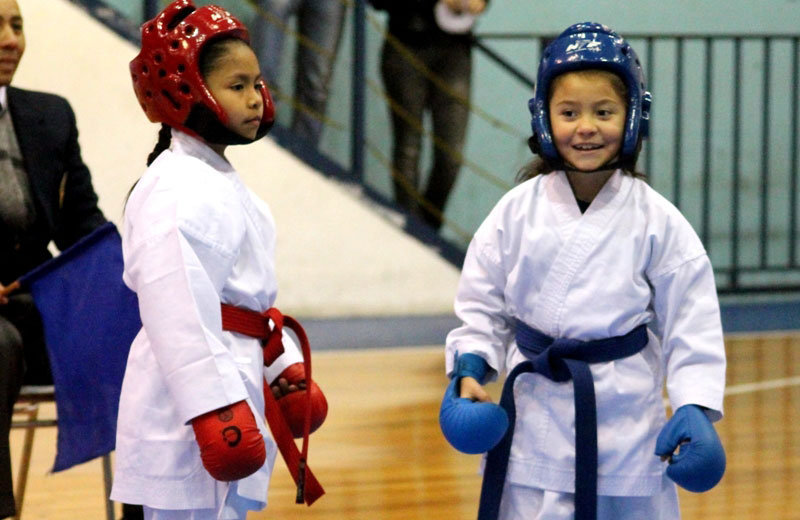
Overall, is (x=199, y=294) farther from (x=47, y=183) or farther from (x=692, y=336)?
(x=47, y=183)

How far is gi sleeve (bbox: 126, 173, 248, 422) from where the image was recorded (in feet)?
6.63

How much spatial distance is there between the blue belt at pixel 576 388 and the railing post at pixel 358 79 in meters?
4.34

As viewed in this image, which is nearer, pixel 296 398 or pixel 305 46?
pixel 296 398

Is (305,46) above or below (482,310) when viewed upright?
below

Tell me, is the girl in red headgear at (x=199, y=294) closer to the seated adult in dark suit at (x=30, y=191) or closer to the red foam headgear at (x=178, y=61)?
the red foam headgear at (x=178, y=61)

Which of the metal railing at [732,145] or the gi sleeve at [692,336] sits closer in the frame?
the gi sleeve at [692,336]

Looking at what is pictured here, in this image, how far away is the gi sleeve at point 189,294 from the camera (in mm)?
2020

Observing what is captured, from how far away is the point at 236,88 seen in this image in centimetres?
222

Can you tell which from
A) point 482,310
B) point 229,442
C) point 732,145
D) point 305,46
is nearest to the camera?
point 229,442

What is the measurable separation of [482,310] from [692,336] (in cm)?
40

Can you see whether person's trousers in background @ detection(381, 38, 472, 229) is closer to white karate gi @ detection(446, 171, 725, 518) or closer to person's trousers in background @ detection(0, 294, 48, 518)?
person's trousers in background @ detection(0, 294, 48, 518)

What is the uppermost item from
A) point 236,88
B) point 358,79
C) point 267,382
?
point 236,88

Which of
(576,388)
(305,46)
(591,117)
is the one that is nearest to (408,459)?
(576,388)

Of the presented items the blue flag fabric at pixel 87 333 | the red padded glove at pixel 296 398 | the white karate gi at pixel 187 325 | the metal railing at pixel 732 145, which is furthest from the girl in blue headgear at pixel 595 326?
the metal railing at pixel 732 145
